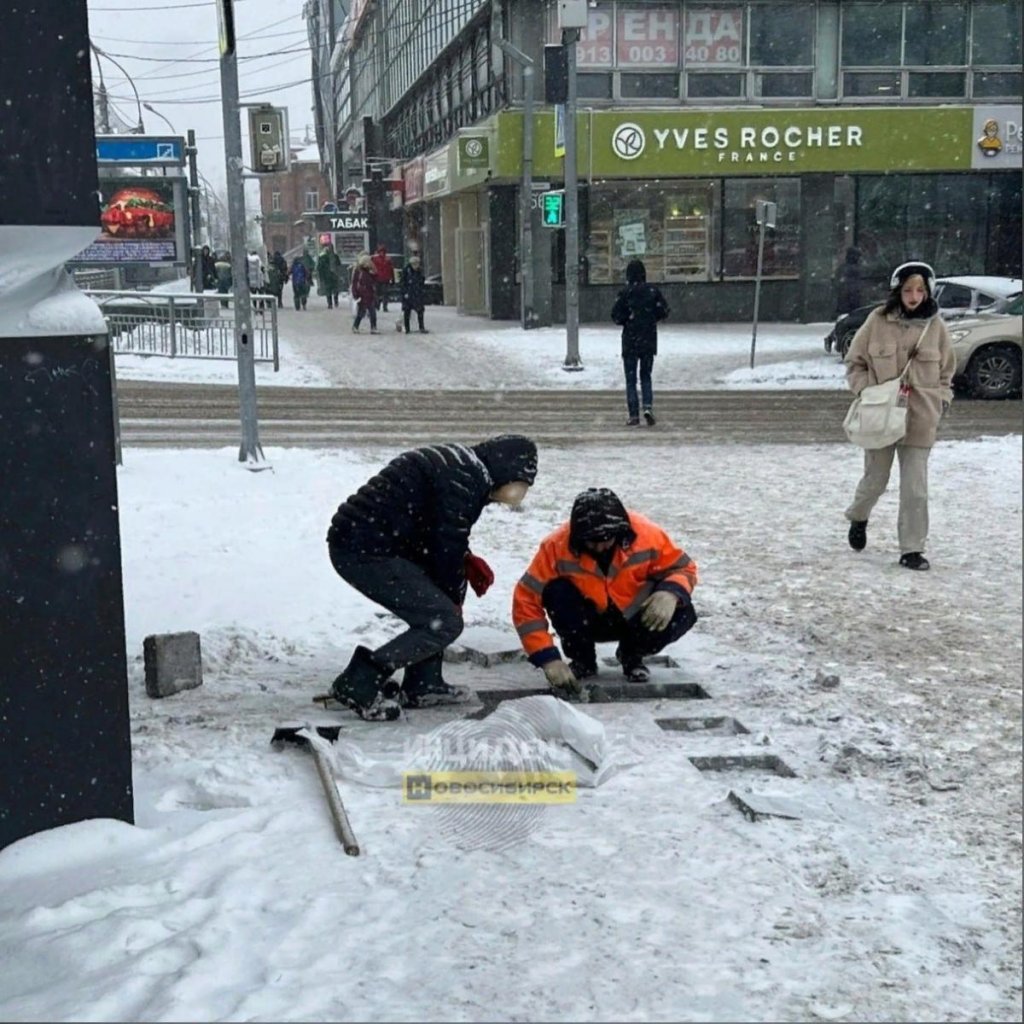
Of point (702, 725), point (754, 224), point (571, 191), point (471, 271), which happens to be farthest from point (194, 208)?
point (702, 725)

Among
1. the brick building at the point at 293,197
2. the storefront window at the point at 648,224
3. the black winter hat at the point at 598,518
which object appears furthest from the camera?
the brick building at the point at 293,197

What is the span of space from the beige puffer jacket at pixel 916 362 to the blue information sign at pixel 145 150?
95.4 ft

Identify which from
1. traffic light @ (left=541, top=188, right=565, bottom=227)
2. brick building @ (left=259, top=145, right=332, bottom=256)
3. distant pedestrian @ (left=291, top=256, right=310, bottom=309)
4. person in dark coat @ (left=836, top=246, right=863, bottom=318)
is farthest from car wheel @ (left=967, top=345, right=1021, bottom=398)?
brick building @ (left=259, top=145, right=332, bottom=256)

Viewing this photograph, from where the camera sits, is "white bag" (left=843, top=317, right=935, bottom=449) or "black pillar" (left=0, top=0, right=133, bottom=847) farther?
"white bag" (left=843, top=317, right=935, bottom=449)

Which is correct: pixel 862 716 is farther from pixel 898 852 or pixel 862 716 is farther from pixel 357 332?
pixel 357 332

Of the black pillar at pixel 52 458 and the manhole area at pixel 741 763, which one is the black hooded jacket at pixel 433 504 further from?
the black pillar at pixel 52 458

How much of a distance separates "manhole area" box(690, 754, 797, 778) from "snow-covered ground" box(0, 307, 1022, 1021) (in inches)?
2.8

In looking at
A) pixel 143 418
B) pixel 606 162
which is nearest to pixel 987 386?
pixel 143 418

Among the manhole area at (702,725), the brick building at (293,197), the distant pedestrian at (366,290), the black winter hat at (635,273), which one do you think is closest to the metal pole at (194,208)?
the distant pedestrian at (366,290)

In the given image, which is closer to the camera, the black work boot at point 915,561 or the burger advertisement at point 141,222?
the black work boot at point 915,561

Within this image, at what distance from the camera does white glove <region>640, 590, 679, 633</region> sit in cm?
597

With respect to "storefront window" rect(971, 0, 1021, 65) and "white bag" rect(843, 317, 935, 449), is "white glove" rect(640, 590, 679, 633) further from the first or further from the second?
"storefront window" rect(971, 0, 1021, 65)

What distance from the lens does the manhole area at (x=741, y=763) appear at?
5.16 metres

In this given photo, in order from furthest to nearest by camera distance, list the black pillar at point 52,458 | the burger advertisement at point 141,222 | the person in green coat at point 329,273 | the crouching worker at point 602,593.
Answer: the person in green coat at point 329,273, the burger advertisement at point 141,222, the crouching worker at point 602,593, the black pillar at point 52,458
